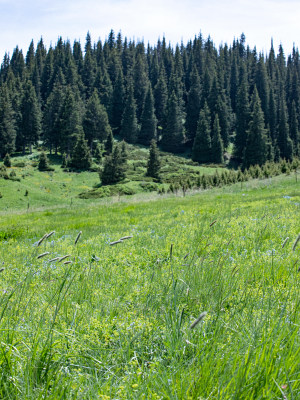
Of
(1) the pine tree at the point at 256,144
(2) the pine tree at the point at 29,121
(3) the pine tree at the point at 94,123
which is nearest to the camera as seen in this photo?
(1) the pine tree at the point at 256,144

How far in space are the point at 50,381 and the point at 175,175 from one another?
71559 mm

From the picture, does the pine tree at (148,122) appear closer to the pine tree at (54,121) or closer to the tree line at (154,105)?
the tree line at (154,105)

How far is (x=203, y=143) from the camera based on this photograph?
289ft

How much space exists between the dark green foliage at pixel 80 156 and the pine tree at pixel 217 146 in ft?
106

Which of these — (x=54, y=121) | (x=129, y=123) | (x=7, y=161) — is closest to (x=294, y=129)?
(x=129, y=123)

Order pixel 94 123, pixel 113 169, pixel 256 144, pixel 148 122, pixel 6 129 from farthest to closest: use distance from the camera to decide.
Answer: pixel 148 122, pixel 94 123, pixel 256 144, pixel 6 129, pixel 113 169

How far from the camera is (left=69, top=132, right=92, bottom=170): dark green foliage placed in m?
72.1

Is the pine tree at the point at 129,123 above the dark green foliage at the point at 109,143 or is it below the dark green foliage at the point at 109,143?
above

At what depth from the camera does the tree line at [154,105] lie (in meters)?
81.7

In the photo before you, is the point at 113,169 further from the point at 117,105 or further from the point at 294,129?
the point at 294,129

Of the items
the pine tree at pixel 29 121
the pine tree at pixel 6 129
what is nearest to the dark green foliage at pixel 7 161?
the pine tree at pixel 6 129

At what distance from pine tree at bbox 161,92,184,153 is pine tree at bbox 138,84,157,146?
4.26 meters

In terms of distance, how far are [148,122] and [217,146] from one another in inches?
975

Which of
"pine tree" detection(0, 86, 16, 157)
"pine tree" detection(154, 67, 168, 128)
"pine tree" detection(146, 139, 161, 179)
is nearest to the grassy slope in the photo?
"pine tree" detection(146, 139, 161, 179)
